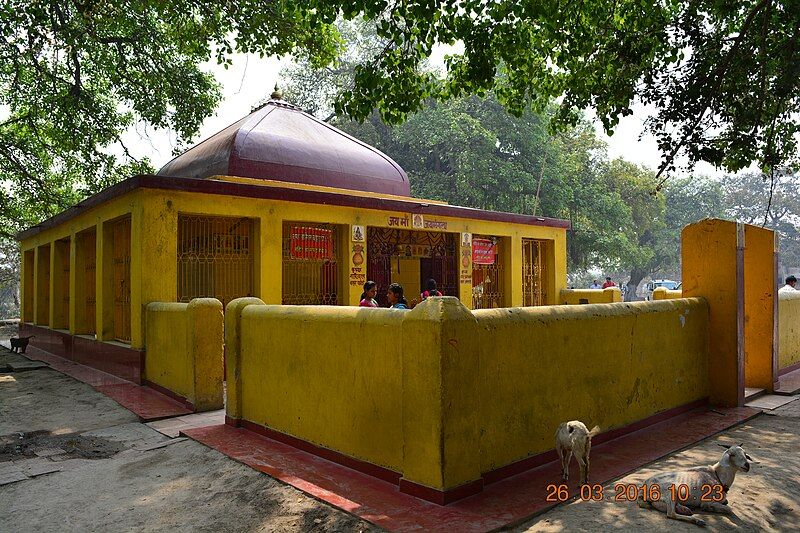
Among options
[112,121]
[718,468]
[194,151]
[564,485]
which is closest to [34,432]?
[564,485]

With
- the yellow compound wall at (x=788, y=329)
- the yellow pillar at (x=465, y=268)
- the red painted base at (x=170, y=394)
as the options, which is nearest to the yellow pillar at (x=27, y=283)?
the red painted base at (x=170, y=394)

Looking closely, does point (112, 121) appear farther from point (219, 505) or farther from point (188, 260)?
point (219, 505)

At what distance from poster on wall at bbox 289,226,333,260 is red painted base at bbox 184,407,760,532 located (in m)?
4.85

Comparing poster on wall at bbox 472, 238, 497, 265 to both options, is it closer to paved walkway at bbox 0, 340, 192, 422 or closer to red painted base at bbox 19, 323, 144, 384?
red painted base at bbox 19, 323, 144, 384

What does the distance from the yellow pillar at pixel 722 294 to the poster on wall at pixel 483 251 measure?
6489 mm

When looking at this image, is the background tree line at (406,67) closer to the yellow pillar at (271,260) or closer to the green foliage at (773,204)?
the yellow pillar at (271,260)

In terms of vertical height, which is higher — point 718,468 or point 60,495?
point 718,468

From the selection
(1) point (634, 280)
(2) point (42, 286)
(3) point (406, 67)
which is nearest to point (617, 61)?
(3) point (406, 67)

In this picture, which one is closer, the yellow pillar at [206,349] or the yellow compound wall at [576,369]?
the yellow compound wall at [576,369]

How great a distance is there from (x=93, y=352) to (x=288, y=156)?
17.6 ft

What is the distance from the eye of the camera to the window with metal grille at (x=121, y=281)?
1005 cm

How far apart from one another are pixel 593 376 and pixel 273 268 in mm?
6251

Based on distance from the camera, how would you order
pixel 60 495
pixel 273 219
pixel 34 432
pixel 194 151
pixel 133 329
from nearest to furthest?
1. pixel 60 495
2. pixel 34 432
3. pixel 133 329
4. pixel 273 219
5. pixel 194 151

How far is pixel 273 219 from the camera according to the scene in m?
9.84
